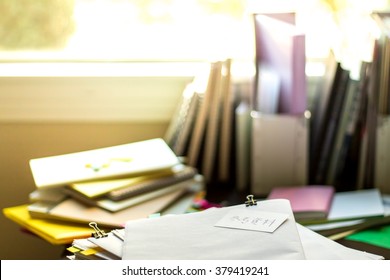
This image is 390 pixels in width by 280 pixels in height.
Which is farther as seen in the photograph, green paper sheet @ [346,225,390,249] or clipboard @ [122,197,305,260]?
green paper sheet @ [346,225,390,249]

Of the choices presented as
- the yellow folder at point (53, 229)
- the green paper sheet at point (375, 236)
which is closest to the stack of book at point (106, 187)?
the yellow folder at point (53, 229)

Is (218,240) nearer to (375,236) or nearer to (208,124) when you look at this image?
(375,236)

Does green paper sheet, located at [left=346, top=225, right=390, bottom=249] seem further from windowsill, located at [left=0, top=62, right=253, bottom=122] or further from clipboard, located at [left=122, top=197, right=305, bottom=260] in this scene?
windowsill, located at [left=0, top=62, right=253, bottom=122]

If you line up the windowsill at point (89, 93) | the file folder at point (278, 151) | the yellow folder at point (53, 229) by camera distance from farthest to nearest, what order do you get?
the windowsill at point (89, 93) < the file folder at point (278, 151) < the yellow folder at point (53, 229)

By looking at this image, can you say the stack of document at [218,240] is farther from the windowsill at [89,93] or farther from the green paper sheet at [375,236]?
the windowsill at [89,93]

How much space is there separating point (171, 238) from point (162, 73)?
0.65 m

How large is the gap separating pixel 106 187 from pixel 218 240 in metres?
0.36

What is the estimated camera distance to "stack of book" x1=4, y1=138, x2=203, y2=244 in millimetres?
1246

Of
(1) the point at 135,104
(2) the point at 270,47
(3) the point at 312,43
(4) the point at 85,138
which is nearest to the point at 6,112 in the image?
(4) the point at 85,138

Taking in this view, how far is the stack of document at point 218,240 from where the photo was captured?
38.4 inches

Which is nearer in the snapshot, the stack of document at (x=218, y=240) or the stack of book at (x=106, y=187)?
the stack of document at (x=218, y=240)

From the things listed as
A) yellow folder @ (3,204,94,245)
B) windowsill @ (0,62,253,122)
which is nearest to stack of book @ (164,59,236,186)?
windowsill @ (0,62,253,122)
